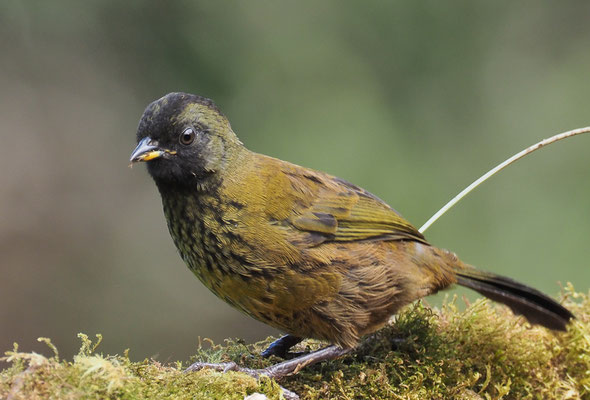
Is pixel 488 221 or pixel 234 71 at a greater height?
pixel 234 71

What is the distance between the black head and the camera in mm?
3115

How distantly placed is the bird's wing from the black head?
48 cm

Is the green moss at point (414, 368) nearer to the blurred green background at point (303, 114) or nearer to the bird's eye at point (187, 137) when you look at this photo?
the bird's eye at point (187, 137)

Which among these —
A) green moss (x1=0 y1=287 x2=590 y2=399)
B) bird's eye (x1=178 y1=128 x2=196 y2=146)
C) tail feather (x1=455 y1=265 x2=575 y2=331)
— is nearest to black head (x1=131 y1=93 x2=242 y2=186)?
bird's eye (x1=178 y1=128 x2=196 y2=146)

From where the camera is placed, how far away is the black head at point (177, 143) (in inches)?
123

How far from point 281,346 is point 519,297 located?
1250 millimetres

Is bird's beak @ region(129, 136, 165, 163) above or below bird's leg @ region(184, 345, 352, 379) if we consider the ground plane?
above

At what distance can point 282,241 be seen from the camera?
3082 millimetres

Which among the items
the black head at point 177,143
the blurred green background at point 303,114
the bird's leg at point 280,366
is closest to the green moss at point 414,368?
the bird's leg at point 280,366

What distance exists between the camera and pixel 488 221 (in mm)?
5906

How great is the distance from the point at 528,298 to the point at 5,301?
16.4 ft

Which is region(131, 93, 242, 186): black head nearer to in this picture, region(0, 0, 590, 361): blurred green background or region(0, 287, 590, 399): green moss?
region(0, 287, 590, 399): green moss

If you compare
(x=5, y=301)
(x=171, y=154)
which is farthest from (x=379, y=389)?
(x=5, y=301)

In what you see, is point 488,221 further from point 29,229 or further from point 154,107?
point 29,229
